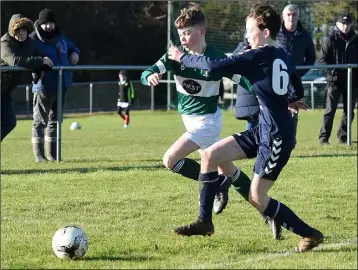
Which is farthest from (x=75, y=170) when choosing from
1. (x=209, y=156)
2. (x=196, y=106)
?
(x=209, y=156)

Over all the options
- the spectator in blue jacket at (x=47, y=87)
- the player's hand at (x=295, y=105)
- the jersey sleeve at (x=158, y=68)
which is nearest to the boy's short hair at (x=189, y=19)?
the jersey sleeve at (x=158, y=68)

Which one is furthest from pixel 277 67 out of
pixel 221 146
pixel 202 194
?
pixel 202 194

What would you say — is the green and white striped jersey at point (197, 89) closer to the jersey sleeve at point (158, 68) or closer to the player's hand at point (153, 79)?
the jersey sleeve at point (158, 68)

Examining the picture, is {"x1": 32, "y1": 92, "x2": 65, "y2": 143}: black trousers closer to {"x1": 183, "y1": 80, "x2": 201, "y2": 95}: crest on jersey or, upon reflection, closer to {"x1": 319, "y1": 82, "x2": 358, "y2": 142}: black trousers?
{"x1": 319, "y1": 82, "x2": 358, "y2": 142}: black trousers

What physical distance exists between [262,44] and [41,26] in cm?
666

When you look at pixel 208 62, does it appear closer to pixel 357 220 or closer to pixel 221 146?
pixel 221 146

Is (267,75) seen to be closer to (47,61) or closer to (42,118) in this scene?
(47,61)

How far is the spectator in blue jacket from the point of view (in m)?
12.8

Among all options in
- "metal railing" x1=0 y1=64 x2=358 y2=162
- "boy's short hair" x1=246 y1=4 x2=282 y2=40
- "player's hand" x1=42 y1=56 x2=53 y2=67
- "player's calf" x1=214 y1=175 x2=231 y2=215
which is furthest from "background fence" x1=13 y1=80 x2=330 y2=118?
"boy's short hair" x1=246 y1=4 x2=282 y2=40

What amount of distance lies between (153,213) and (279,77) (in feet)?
8.02

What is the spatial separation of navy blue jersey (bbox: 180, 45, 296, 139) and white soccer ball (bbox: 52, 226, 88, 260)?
1.54m

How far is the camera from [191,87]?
7949mm

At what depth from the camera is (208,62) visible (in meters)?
6.59

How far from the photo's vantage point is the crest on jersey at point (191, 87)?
26.0 feet
